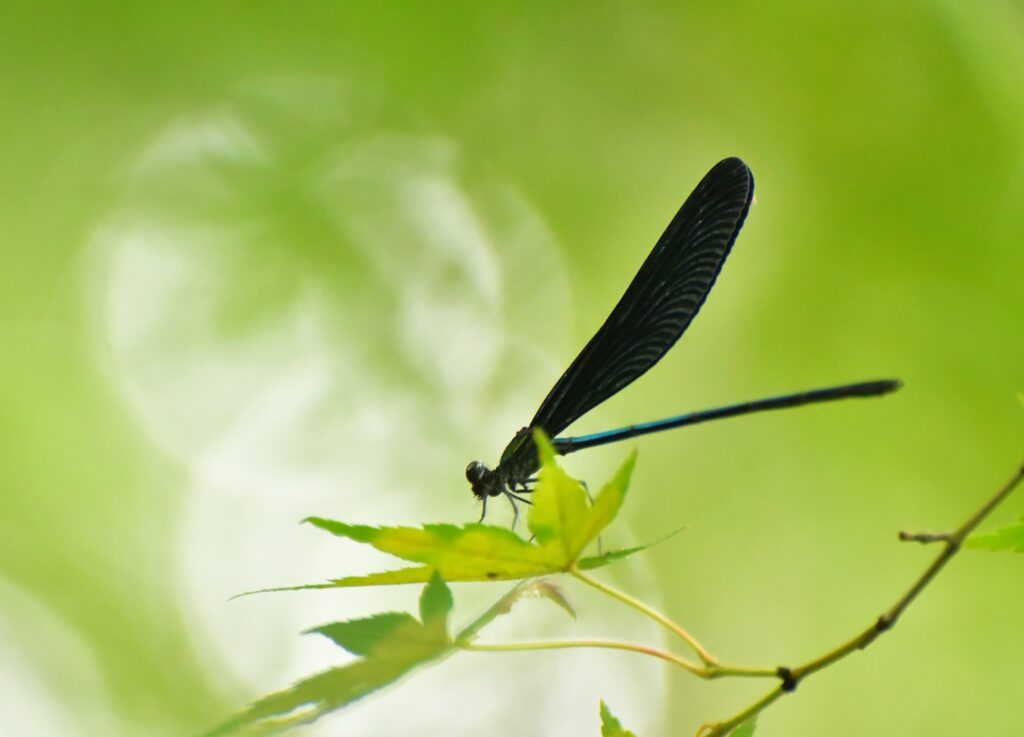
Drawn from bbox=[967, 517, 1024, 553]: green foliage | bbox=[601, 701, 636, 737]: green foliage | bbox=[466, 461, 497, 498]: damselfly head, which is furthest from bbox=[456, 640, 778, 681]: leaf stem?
bbox=[466, 461, 497, 498]: damselfly head

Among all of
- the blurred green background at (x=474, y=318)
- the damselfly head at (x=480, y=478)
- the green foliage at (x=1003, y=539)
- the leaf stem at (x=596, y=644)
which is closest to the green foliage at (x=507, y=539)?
the leaf stem at (x=596, y=644)

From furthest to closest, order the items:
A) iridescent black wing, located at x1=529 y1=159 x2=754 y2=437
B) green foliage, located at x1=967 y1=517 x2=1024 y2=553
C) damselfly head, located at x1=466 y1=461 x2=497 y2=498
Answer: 1. damselfly head, located at x1=466 y1=461 x2=497 y2=498
2. iridescent black wing, located at x1=529 y1=159 x2=754 y2=437
3. green foliage, located at x1=967 y1=517 x2=1024 y2=553

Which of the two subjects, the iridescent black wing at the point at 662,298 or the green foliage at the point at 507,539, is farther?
the iridescent black wing at the point at 662,298

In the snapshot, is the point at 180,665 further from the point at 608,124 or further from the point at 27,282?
the point at 608,124

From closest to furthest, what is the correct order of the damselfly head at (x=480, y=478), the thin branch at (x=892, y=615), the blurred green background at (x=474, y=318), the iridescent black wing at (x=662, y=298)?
the thin branch at (x=892, y=615) < the iridescent black wing at (x=662, y=298) < the damselfly head at (x=480, y=478) < the blurred green background at (x=474, y=318)

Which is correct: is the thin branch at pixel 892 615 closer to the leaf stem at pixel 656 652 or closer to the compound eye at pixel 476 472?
the leaf stem at pixel 656 652

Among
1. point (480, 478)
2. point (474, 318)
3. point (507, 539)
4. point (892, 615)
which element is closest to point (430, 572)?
point (507, 539)

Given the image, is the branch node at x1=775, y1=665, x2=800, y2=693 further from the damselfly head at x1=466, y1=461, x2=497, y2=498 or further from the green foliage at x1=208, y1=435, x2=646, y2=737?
the damselfly head at x1=466, y1=461, x2=497, y2=498
